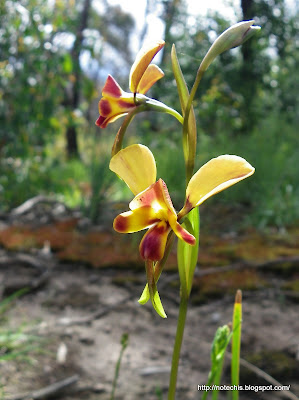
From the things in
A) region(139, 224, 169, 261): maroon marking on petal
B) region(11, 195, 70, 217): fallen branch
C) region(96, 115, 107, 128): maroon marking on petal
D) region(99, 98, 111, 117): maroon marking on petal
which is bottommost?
region(11, 195, 70, 217): fallen branch

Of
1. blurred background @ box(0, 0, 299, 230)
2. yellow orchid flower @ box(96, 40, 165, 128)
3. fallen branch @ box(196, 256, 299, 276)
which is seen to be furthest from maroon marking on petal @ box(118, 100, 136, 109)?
blurred background @ box(0, 0, 299, 230)

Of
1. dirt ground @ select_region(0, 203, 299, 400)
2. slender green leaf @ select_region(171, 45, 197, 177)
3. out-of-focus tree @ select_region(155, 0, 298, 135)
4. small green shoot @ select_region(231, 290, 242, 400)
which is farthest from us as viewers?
out-of-focus tree @ select_region(155, 0, 298, 135)

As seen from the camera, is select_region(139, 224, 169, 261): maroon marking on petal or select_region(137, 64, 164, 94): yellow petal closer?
select_region(139, 224, 169, 261): maroon marking on petal

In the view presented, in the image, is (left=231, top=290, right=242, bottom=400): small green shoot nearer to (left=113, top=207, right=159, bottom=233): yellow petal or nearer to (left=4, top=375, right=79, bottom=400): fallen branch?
(left=113, top=207, right=159, bottom=233): yellow petal

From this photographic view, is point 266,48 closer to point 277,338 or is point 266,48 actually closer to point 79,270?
point 79,270

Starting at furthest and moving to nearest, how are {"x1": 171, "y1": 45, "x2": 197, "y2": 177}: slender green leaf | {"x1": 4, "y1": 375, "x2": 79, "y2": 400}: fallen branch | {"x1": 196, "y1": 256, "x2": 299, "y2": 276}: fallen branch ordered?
{"x1": 196, "y1": 256, "x2": 299, "y2": 276}: fallen branch → {"x1": 4, "y1": 375, "x2": 79, "y2": 400}: fallen branch → {"x1": 171, "y1": 45, "x2": 197, "y2": 177}: slender green leaf

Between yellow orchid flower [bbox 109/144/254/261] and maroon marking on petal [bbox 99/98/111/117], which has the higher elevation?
maroon marking on petal [bbox 99/98/111/117]

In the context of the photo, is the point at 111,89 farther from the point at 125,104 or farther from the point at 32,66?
the point at 32,66
